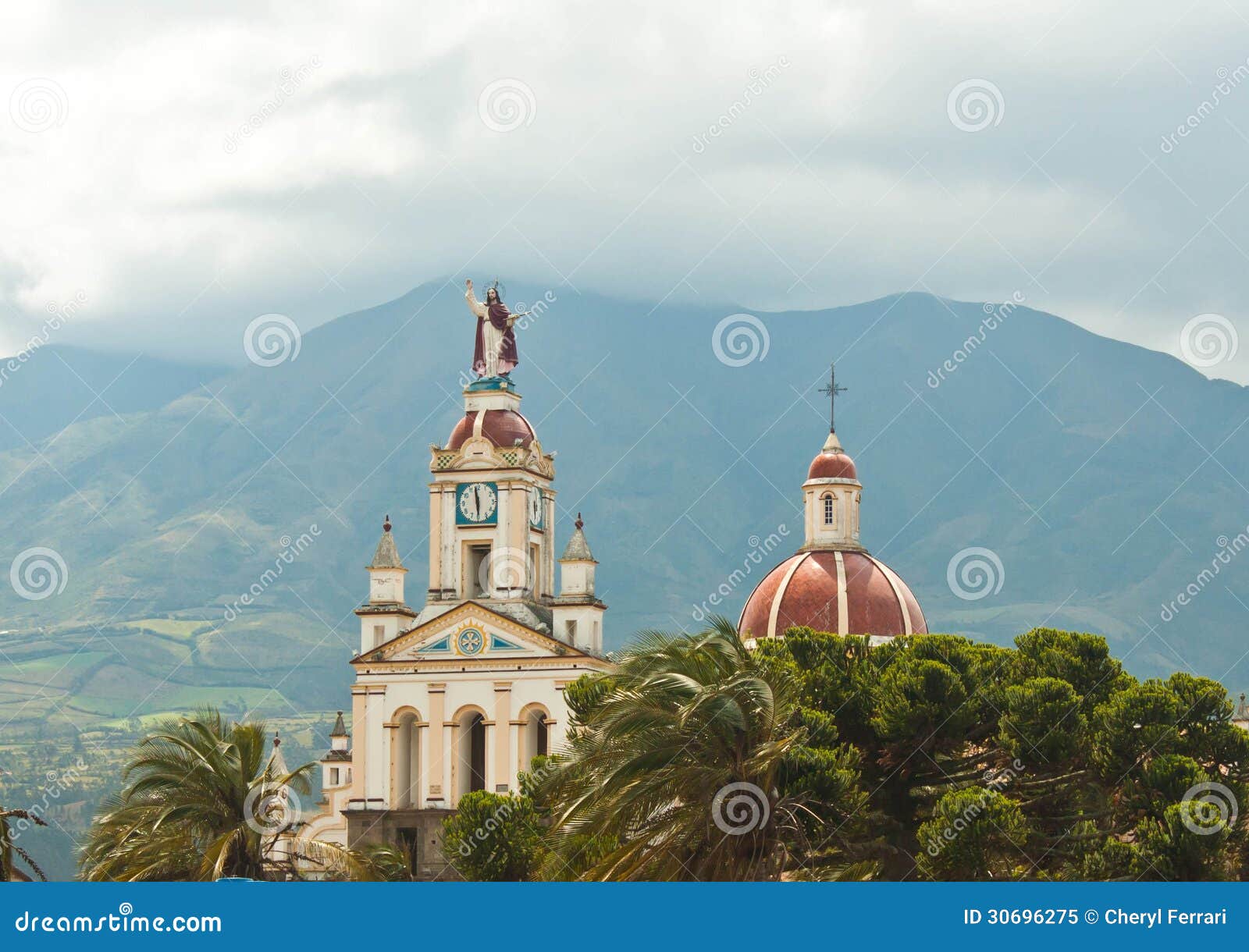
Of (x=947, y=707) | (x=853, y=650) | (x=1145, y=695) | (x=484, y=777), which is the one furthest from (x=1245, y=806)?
(x=484, y=777)

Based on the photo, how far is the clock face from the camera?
268ft

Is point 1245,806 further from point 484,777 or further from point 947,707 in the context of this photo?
point 484,777

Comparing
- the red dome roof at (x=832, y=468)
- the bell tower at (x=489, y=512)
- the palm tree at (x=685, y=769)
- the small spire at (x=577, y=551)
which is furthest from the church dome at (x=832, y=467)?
the palm tree at (x=685, y=769)

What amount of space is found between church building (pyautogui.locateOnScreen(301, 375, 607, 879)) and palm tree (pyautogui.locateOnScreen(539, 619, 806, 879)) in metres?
35.8

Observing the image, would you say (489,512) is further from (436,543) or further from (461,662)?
(461,662)

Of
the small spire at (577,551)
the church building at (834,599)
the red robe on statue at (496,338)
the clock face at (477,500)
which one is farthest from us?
the red robe on statue at (496,338)

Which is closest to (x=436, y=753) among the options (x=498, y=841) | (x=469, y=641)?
(x=469, y=641)

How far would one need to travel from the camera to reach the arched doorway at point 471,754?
255 ft

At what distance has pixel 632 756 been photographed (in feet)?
126

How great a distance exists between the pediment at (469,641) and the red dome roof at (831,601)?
755cm

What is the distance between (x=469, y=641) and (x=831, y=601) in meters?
13.9

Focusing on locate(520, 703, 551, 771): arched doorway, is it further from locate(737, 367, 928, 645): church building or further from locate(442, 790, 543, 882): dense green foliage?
Answer: locate(442, 790, 543, 882): dense green foliage

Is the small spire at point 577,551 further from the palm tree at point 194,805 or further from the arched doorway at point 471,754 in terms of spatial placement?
the palm tree at point 194,805

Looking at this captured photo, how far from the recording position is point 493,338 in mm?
85812
